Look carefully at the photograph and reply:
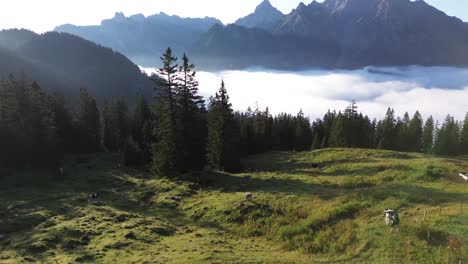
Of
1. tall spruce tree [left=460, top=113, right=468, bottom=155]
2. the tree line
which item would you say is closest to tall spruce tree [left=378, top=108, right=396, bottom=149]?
the tree line

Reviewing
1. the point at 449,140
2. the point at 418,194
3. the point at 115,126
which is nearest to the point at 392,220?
the point at 418,194

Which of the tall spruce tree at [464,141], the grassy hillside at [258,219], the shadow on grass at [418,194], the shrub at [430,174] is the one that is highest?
the tall spruce tree at [464,141]

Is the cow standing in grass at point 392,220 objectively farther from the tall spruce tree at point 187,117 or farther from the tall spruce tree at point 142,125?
the tall spruce tree at point 142,125

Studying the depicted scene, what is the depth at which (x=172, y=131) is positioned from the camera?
200 feet

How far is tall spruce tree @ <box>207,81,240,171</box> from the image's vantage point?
66.2 metres

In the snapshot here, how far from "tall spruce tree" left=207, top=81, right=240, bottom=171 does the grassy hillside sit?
6.72m

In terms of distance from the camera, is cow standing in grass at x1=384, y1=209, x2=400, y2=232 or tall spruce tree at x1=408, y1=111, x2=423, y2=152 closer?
cow standing in grass at x1=384, y1=209, x2=400, y2=232

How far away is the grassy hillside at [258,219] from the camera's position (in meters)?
28.5

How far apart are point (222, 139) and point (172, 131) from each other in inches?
379

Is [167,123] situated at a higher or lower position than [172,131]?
higher

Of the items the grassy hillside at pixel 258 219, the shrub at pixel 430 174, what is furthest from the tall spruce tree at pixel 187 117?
the shrub at pixel 430 174

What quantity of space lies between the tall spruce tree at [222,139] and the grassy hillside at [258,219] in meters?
6.72

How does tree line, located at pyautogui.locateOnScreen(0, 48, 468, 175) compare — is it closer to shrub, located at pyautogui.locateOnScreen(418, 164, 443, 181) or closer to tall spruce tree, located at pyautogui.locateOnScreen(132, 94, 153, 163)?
tall spruce tree, located at pyautogui.locateOnScreen(132, 94, 153, 163)

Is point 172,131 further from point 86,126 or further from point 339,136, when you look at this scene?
point 339,136
